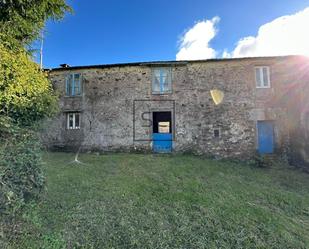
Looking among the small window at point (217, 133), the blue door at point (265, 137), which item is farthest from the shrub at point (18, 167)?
the blue door at point (265, 137)

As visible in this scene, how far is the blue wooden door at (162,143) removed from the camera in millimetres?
12977

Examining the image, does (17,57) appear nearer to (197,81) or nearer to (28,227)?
(28,227)

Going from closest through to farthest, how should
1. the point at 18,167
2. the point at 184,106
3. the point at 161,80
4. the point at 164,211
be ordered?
the point at 18,167, the point at 164,211, the point at 184,106, the point at 161,80

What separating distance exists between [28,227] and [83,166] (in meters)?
5.14

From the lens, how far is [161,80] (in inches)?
Result: 527

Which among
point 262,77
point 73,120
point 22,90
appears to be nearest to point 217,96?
point 262,77

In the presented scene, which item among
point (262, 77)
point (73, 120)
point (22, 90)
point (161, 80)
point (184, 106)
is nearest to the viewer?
point (22, 90)

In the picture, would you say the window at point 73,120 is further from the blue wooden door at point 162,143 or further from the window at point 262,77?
the window at point 262,77

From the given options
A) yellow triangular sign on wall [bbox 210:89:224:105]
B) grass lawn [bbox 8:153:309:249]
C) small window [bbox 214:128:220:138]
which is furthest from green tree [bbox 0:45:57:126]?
yellow triangular sign on wall [bbox 210:89:224:105]

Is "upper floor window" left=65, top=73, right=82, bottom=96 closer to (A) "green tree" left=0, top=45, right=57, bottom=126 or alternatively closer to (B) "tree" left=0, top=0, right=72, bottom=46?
(B) "tree" left=0, top=0, right=72, bottom=46

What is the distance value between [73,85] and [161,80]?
517 cm

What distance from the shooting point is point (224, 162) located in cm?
1180

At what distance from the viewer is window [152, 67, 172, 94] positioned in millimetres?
13305

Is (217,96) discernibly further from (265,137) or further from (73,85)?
(73,85)
